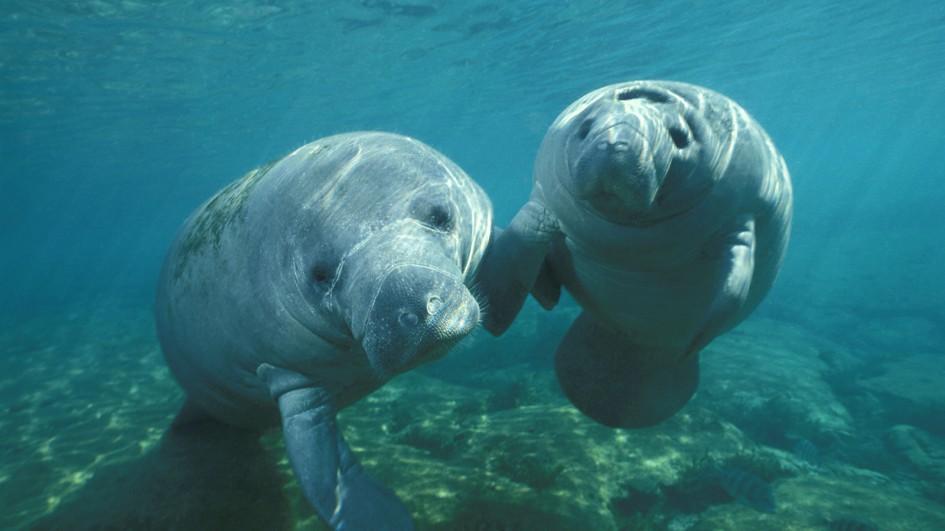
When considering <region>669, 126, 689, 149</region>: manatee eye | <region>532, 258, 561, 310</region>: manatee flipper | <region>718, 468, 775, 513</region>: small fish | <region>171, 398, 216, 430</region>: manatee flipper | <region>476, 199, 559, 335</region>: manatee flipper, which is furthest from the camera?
<region>718, 468, 775, 513</region>: small fish

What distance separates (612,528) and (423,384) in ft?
17.2

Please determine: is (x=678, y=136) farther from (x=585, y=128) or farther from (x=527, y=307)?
(x=527, y=307)

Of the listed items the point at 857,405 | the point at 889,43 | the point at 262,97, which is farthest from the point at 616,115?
the point at 889,43

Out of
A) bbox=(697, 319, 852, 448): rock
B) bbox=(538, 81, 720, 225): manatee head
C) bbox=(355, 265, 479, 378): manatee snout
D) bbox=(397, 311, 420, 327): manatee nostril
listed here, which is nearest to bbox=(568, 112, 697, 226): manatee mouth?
bbox=(538, 81, 720, 225): manatee head

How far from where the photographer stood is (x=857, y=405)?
991 cm

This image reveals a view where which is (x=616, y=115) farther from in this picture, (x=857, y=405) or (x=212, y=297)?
(x=857, y=405)

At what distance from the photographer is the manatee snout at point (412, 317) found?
1.95 m

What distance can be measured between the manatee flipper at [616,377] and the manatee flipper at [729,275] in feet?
4.04

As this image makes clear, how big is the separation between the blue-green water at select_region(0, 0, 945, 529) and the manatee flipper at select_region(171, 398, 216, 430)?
29 cm

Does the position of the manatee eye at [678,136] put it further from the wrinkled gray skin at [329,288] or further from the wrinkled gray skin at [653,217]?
the wrinkled gray skin at [329,288]

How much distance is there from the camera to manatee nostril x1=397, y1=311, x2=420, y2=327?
6.36 ft

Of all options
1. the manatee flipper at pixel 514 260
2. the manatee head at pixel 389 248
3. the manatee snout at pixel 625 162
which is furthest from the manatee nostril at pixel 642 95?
the manatee head at pixel 389 248

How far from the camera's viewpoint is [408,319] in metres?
1.94

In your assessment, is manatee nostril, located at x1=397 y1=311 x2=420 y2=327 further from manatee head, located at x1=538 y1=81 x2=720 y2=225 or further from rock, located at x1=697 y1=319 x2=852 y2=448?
rock, located at x1=697 y1=319 x2=852 y2=448
